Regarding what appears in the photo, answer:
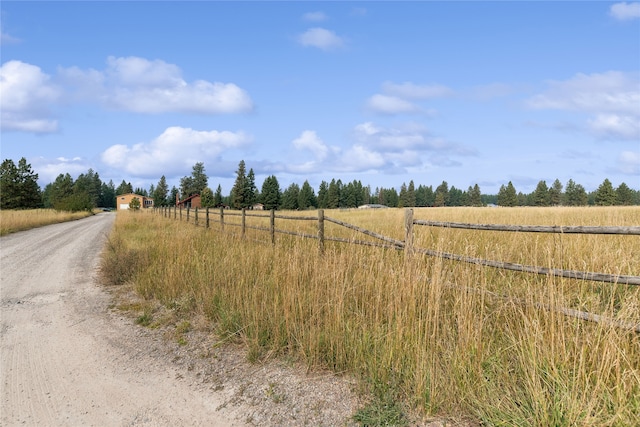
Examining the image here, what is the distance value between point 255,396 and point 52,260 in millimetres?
10572

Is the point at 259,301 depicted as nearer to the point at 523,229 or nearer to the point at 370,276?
the point at 370,276

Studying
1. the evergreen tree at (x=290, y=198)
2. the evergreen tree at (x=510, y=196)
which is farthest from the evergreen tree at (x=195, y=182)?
the evergreen tree at (x=510, y=196)

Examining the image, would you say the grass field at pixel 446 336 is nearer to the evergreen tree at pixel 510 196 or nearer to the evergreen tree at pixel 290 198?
the evergreen tree at pixel 290 198

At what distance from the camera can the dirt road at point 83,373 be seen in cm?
305

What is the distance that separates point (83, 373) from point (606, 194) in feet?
279

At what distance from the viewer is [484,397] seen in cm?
265

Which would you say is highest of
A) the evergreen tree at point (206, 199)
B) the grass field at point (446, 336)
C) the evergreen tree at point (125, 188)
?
the evergreen tree at point (125, 188)

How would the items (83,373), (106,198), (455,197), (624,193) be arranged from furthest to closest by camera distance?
(455,197), (106,198), (624,193), (83,373)

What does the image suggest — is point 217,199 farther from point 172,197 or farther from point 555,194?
point 555,194

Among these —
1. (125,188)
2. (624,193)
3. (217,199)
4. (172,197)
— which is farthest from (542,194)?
(125,188)

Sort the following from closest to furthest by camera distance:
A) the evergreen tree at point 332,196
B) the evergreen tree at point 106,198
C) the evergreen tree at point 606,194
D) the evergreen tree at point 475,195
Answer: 1. the evergreen tree at point 606,194
2. the evergreen tree at point 332,196
3. the evergreen tree at point 475,195
4. the evergreen tree at point 106,198

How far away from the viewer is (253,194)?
3307 inches

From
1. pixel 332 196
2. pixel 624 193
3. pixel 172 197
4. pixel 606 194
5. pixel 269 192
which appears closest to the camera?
pixel 606 194

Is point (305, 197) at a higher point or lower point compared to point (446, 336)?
higher
